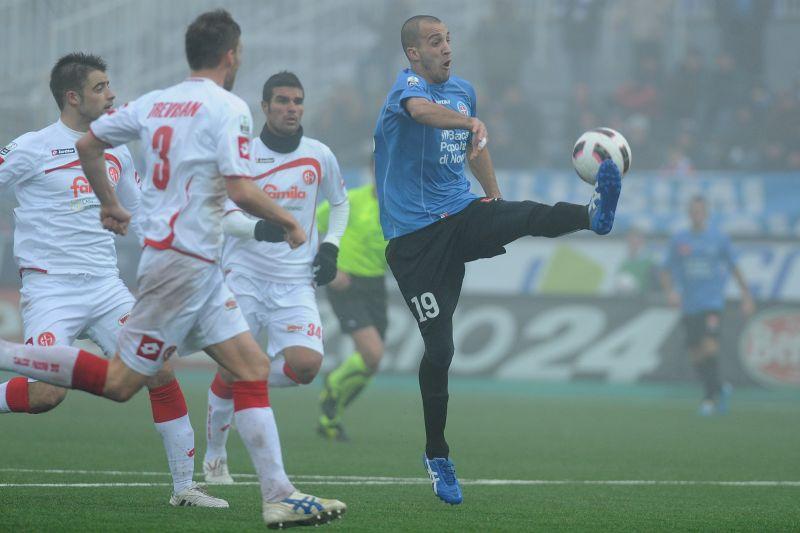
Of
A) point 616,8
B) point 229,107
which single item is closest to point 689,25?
point 616,8

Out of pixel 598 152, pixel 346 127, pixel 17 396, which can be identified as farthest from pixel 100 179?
pixel 346 127

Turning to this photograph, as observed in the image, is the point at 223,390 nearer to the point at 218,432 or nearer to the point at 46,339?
the point at 218,432

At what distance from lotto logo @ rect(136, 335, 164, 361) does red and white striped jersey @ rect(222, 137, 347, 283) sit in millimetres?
3123

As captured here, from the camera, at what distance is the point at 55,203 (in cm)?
766

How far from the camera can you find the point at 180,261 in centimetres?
596

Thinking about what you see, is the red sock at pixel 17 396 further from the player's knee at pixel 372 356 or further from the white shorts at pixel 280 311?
the player's knee at pixel 372 356

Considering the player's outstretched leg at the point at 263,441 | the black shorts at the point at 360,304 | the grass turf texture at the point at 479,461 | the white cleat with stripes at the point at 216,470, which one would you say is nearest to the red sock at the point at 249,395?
the player's outstretched leg at the point at 263,441

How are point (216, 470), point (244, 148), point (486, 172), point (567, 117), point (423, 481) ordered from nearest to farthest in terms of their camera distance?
point (244, 148)
point (486, 172)
point (216, 470)
point (423, 481)
point (567, 117)

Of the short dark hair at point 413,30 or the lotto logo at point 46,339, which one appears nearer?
the lotto logo at point 46,339

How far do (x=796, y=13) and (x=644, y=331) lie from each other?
297 inches

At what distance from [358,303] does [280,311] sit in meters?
3.34

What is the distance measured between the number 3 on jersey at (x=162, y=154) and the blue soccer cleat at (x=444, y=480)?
8.06ft

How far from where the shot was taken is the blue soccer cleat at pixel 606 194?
6.61 m

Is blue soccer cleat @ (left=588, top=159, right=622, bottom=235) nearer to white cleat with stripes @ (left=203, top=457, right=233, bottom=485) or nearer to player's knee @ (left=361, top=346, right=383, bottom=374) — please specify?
white cleat with stripes @ (left=203, top=457, right=233, bottom=485)
